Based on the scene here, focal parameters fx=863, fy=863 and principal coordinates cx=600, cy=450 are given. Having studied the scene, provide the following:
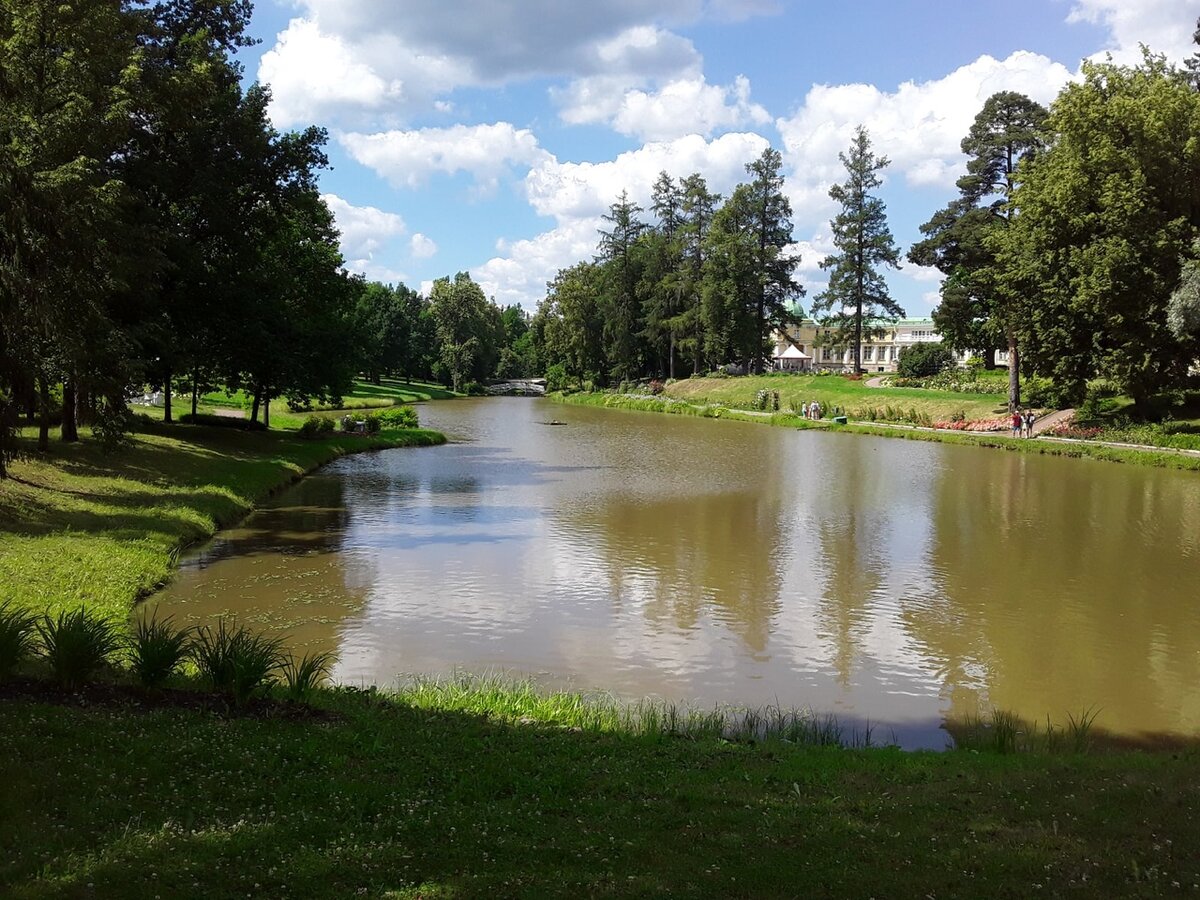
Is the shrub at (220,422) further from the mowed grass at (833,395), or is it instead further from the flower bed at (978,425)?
the mowed grass at (833,395)

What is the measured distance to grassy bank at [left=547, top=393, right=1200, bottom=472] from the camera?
3459 cm

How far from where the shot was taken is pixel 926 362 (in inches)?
2554

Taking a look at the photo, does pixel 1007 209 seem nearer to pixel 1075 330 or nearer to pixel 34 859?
pixel 1075 330

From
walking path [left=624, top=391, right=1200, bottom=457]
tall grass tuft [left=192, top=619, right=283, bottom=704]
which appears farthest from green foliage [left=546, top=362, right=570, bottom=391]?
tall grass tuft [left=192, top=619, right=283, bottom=704]

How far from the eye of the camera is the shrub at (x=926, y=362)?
64688 millimetres

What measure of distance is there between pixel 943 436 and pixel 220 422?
35.3 m

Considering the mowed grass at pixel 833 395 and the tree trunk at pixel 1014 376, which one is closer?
the tree trunk at pixel 1014 376

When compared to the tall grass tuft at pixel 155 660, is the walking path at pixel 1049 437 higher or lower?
higher

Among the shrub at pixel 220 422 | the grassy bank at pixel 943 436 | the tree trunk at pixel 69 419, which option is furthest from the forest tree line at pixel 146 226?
the grassy bank at pixel 943 436

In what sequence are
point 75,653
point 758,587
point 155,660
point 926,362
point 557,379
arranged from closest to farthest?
1. point 75,653
2. point 155,660
3. point 758,587
4. point 926,362
5. point 557,379

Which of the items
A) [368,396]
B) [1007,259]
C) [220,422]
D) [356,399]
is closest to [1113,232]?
[1007,259]

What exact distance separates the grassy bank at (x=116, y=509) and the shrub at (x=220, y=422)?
4.31 meters

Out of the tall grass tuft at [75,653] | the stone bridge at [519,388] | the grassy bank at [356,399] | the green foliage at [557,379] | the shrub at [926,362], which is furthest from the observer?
the stone bridge at [519,388]

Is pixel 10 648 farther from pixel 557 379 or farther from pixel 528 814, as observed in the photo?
pixel 557 379
